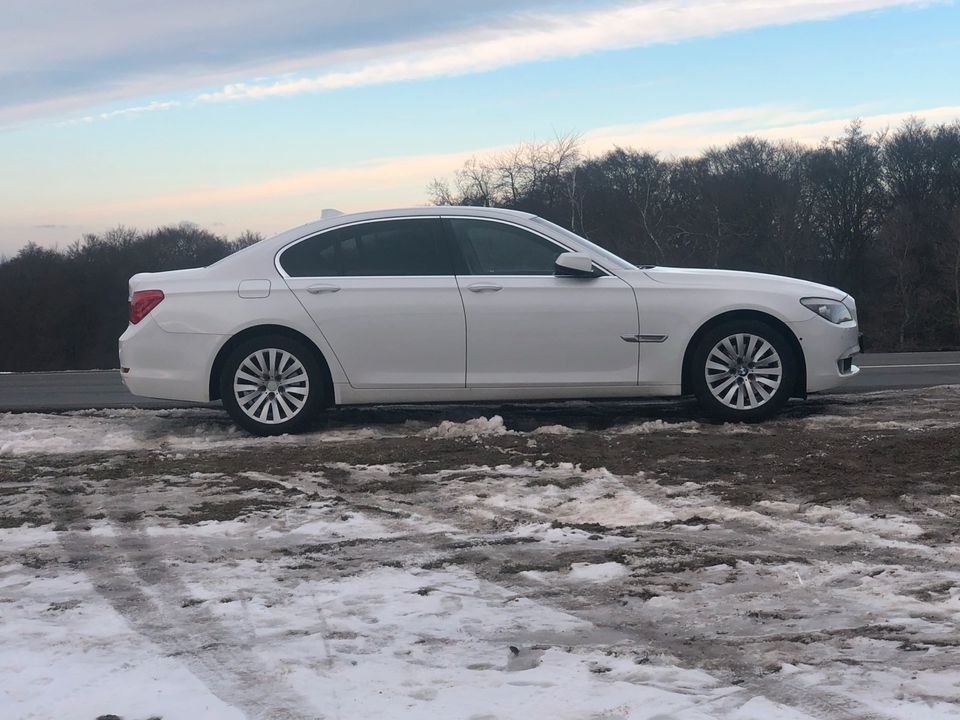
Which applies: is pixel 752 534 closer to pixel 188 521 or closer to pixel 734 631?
pixel 734 631

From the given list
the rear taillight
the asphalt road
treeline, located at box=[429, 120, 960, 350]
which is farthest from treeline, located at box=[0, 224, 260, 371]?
the rear taillight

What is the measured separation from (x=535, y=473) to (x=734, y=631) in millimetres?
2409

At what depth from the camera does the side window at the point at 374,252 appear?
25.3ft

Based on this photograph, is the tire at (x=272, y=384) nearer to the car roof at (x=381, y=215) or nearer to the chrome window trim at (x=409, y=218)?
the chrome window trim at (x=409, y=218)

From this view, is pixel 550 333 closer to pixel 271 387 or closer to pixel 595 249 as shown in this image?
pixel 595 249

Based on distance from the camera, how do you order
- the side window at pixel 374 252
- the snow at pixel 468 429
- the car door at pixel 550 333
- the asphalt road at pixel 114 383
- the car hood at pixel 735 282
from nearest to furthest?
the snow at pixel 468 429 < the car door at pixel 550 333 < the car hood at pixel 735 282 < the side window at pixel 374 252 < the asphalt road at pixel 114 383

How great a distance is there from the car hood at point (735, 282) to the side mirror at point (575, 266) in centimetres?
43

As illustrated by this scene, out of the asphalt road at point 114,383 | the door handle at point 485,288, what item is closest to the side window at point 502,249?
the door handle at point 485,288

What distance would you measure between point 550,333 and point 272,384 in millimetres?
2029

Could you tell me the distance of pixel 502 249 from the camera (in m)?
7.78

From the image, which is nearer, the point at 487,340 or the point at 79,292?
the point at 487,340

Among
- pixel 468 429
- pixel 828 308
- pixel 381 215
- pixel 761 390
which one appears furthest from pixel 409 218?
pixel 828 308

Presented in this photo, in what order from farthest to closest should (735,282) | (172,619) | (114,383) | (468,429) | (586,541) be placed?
(114,383) → (735,282) → (468,429) → (586,541) → (172,619)

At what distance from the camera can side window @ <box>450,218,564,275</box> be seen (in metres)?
7.71
